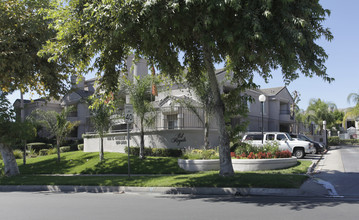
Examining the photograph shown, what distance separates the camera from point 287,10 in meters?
9.13

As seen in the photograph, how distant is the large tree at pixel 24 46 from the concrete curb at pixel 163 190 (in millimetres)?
5385

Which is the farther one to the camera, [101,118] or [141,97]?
[101,118]

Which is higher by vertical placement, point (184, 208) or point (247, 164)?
point (247, 164)

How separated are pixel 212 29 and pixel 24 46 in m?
9.50

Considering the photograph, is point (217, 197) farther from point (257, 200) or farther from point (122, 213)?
point (122, 213)

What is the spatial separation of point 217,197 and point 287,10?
226 inches

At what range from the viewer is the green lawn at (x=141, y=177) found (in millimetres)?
10559

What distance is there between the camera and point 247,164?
567 inches

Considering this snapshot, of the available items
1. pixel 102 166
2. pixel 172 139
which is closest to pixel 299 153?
pixel 172 139

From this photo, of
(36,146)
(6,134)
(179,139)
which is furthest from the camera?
(36,146)

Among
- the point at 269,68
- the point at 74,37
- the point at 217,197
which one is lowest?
the point at 217,197

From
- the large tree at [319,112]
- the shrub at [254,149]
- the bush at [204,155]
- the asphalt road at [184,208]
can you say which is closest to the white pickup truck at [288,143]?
the shrub at [254,149]

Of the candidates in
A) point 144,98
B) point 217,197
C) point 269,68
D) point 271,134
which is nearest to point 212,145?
point 271,134

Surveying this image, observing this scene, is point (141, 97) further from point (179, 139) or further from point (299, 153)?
point (299, 153)
